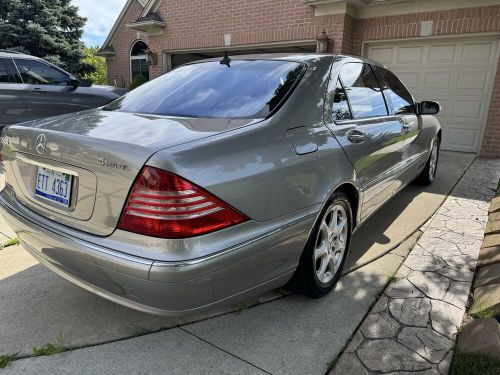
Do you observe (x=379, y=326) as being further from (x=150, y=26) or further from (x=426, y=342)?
(x=150, y=26)

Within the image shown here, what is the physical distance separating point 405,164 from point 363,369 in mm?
2392

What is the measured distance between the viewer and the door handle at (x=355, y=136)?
2626 millimetres

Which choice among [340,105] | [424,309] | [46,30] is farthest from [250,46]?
[46,30]

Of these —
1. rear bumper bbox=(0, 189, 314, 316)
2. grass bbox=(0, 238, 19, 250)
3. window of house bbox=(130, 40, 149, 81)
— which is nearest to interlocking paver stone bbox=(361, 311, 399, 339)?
rear bumper bbox=(0, 189, 314, 316)

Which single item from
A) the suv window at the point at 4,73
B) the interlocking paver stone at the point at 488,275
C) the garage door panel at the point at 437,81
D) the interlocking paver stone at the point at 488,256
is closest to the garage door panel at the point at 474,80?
the garage door panel at the point at 437,81

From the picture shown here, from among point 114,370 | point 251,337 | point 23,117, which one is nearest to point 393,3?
point 23,117

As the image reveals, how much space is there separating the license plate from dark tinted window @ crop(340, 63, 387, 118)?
6.30 ft

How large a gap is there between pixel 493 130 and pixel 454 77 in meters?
1.27

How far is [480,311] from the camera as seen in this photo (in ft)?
7.93

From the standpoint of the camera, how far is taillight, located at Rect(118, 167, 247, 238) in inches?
64.4

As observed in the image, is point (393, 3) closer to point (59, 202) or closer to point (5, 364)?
point (59, 202)

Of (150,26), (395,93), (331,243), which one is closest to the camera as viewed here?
(331,243)

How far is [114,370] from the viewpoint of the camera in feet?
6.46

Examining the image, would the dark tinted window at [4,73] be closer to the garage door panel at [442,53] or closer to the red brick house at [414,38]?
the red brick house at [414,38]
